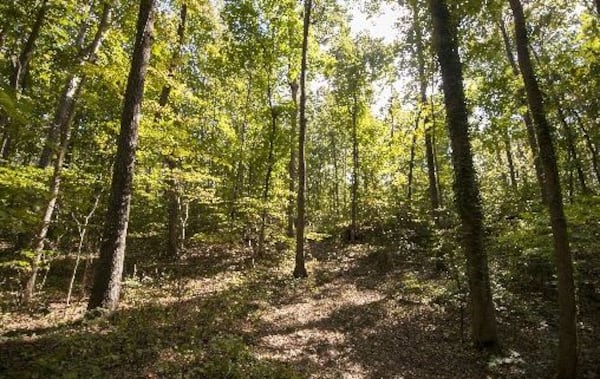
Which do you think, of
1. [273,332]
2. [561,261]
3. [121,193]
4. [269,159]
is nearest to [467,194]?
[561,261]

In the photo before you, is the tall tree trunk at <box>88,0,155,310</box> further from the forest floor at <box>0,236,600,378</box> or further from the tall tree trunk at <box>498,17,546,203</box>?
the tall tree trunk at <box>498,17,546,203</box>

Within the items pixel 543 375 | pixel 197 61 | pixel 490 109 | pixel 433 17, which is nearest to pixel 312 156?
pixel 197 61

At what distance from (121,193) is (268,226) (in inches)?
434

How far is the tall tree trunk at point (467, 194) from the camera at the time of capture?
9.13 metres

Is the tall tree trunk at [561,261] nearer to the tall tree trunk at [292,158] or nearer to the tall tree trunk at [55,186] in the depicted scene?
the tall tree trunk at [55,186]

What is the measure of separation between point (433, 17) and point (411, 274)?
9.14 m

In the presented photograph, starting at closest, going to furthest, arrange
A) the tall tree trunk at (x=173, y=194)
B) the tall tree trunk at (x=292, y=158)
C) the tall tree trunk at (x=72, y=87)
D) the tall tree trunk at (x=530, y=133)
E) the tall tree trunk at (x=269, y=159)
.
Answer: the tall tree trunk at (x=72, y=87)
the tall tree trunk at (x=530, y=133)
the tall tree trunk at (x=173, y=194)
the tall tree trunk at (x=269, y=159)
the tall tree trunk at (x=292, y=158)

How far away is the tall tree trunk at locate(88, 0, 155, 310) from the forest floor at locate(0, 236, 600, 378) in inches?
22.5

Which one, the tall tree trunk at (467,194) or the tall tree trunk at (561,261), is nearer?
the tall tree trunk at (561,261)

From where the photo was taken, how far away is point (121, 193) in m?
8.84

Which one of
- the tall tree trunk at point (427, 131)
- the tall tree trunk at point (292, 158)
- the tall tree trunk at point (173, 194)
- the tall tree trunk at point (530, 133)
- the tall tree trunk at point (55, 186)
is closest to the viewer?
the tall tree trunk at point (55, 186)

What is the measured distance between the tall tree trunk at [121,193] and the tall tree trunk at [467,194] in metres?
6.79

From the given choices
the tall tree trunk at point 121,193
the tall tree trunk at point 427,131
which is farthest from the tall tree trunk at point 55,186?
the tall tree trunk at point 427,131

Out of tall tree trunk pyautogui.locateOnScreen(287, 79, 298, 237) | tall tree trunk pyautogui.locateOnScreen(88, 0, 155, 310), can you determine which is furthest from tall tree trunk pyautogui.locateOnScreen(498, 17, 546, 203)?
tall tree trunk pyautogui.locateOnScreen(88, 0, 155, 310)
